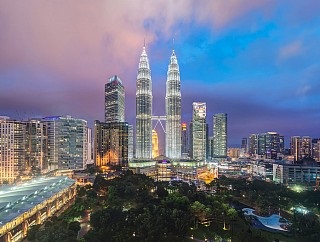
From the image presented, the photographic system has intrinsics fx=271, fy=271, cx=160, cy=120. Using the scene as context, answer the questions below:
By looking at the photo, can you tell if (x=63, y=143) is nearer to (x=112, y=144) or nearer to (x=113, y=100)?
(x=112, y=144)

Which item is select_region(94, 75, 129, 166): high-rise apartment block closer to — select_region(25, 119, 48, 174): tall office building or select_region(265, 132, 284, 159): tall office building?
select_region(25, 119, 48, 174): tall office building

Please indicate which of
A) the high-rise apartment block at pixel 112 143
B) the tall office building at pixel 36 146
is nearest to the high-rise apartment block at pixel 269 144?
the high-rise apartment block at pixel 112 143

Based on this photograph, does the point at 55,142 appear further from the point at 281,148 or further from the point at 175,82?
the point at 281,148

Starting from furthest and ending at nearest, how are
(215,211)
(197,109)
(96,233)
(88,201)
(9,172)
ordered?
(197,109) < (9,172) < (88,201) < (215,211) < (96,233)

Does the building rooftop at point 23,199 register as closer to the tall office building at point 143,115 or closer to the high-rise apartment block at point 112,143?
the high-rise apartment block at point 112,143

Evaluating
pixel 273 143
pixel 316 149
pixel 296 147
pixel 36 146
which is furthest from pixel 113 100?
pixel 273 143

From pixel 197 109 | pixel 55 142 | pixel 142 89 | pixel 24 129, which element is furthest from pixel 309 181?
pixel 24 129

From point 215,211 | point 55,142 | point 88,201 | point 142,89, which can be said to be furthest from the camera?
point 142,89
